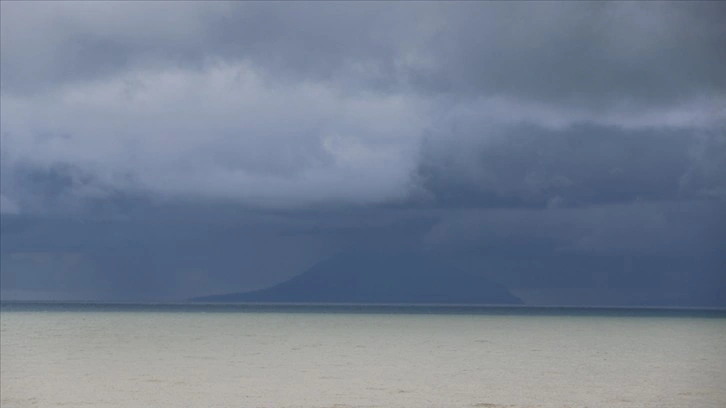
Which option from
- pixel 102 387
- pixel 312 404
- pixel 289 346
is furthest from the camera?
pixel 289 346

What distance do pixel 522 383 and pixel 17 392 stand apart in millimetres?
12763

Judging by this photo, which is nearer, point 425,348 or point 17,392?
point 17,392

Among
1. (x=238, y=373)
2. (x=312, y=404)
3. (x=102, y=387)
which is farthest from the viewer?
(x=238, y=373)

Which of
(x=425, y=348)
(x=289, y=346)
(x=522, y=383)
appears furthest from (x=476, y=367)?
(x=289, y=346)

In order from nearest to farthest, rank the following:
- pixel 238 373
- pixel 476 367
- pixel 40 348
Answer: pixel 238 373 < pixel 476 367 < pixel 40 348

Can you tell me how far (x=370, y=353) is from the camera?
32.2 m

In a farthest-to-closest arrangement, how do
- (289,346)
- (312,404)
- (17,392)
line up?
(289,346) → (17,392) → (312,404)

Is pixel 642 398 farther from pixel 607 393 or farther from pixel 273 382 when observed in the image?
pixel 273 382

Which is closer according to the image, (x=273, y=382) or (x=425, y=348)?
(x=273, y=382)

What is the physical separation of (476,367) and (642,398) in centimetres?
789

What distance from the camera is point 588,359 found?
31312mm

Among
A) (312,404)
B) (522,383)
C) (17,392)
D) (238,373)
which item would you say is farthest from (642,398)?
(17,392)

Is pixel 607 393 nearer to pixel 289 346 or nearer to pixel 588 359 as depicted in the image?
pixel 588 359

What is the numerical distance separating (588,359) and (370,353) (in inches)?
318
